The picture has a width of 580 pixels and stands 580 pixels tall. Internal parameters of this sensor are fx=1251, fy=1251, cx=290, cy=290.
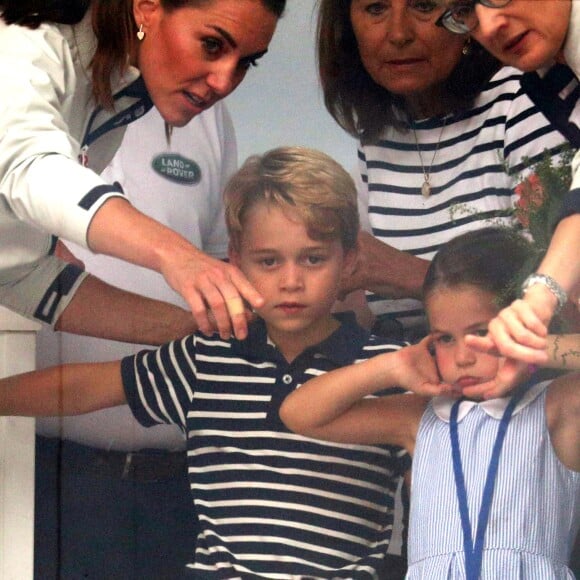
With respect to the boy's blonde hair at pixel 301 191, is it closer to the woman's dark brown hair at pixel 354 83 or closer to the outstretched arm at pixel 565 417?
the woman's dark brown hair at pixel 354 83

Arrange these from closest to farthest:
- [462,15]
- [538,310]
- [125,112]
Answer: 1. [538,310]
2. [462,15]
3. [125,112]

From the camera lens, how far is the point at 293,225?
77.9 inches

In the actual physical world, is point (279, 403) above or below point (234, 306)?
below

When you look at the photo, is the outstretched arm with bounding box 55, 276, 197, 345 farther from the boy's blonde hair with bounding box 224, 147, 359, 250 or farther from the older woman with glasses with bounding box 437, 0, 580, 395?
Answer: the older woman with glasses with bounding box 437, 0, 580, 395

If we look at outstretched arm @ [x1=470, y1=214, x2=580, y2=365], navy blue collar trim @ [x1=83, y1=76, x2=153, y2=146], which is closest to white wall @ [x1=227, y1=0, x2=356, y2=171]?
navy blue collar trim @ [x1=83, y1=76, x2=153, y2=146]

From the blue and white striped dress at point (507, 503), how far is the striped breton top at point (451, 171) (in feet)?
0.70

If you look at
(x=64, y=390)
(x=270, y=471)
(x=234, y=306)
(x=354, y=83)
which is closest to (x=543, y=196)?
(x=354, y=83)

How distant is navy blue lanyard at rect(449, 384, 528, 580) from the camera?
6.07ft

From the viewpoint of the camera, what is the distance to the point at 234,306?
1849mm

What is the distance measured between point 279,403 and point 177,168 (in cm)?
44

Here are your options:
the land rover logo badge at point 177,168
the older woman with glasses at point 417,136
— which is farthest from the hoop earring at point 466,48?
the land rover logo badge at point 177,168

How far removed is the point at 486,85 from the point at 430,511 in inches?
26.4

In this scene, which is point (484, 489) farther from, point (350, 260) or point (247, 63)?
point (247, 63)

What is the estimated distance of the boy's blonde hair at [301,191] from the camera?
199 centimetres
